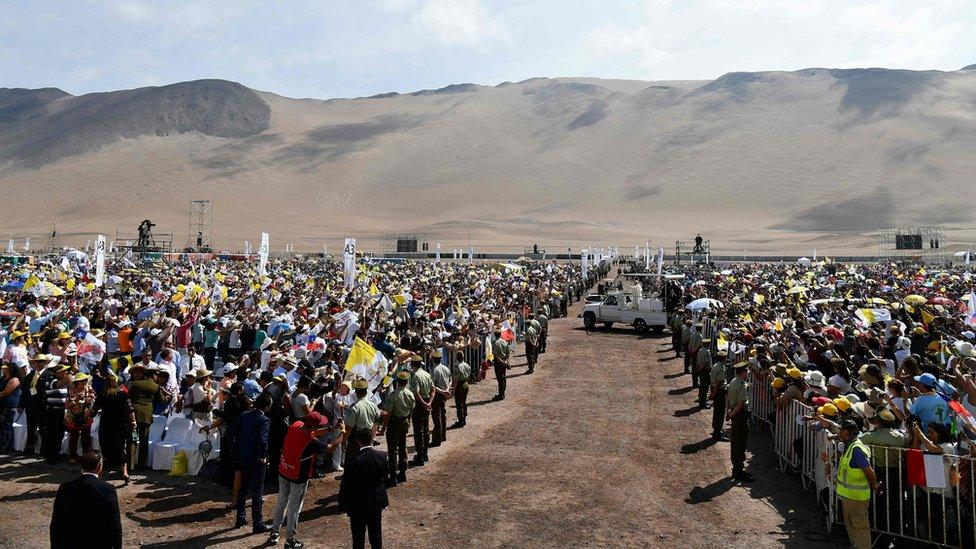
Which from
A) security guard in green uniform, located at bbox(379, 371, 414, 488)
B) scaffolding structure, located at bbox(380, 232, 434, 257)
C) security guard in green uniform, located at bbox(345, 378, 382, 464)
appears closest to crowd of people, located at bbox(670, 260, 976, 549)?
security guard in green uniform, located at bbox(379, 371, 414, 488)

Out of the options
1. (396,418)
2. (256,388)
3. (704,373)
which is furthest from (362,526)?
(704,373)

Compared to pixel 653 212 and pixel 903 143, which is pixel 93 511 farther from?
pixel 903 143

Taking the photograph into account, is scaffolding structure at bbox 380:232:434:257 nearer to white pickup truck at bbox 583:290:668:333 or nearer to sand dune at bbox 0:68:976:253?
sand dune at bbox 0:68:976:253

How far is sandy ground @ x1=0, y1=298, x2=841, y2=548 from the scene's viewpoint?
8.50 m

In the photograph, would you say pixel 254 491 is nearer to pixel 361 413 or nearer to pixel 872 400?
pixel 361 413

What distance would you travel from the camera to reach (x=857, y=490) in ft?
25.0

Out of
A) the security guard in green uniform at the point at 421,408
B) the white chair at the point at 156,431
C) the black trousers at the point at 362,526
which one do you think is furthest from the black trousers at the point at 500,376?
the black trousers at the point at 362,526

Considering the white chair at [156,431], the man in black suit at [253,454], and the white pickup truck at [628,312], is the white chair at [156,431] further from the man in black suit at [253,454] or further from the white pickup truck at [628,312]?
the white pickup truck at [628,312]

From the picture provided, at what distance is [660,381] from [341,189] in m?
135

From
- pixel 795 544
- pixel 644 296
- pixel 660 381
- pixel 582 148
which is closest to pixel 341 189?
pixel 582 148

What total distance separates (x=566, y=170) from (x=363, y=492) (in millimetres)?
140384

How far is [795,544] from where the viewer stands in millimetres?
8445

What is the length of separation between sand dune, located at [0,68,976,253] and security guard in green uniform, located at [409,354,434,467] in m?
87.8

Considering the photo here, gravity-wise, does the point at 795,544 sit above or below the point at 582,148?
below
